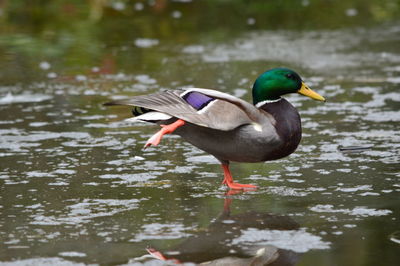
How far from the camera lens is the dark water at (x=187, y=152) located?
15.4ft

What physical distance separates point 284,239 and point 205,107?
1234 millimetres

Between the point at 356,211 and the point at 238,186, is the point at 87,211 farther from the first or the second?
the point at 356,211

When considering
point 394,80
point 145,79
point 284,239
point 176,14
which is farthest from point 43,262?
point 176,14

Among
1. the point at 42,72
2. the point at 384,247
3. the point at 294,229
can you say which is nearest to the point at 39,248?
the point at 294,229

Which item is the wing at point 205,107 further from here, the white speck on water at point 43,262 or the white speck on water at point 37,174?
the white speck on water at point 43,262

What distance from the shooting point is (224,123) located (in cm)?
555

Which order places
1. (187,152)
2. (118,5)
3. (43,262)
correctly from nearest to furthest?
(43,262)
(187,152)
(118,5)

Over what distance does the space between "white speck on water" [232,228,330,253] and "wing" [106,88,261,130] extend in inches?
35.6

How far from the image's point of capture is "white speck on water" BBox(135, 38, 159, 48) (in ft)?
41.6

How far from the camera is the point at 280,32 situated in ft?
43.9

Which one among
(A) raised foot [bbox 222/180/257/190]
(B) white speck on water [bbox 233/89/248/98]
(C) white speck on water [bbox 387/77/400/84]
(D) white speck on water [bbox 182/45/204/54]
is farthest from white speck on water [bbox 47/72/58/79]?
(A) raised foot [bbox 222/180/257/190]

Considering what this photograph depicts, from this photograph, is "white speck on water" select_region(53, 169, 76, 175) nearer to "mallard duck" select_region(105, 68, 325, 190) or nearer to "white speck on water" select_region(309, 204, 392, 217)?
"mallard duck" select_region(105, 68, 325, 190)

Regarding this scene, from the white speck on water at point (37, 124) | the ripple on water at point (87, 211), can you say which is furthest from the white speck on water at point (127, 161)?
the white speck on water at point (37, 124)

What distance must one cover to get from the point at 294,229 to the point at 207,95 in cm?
121
